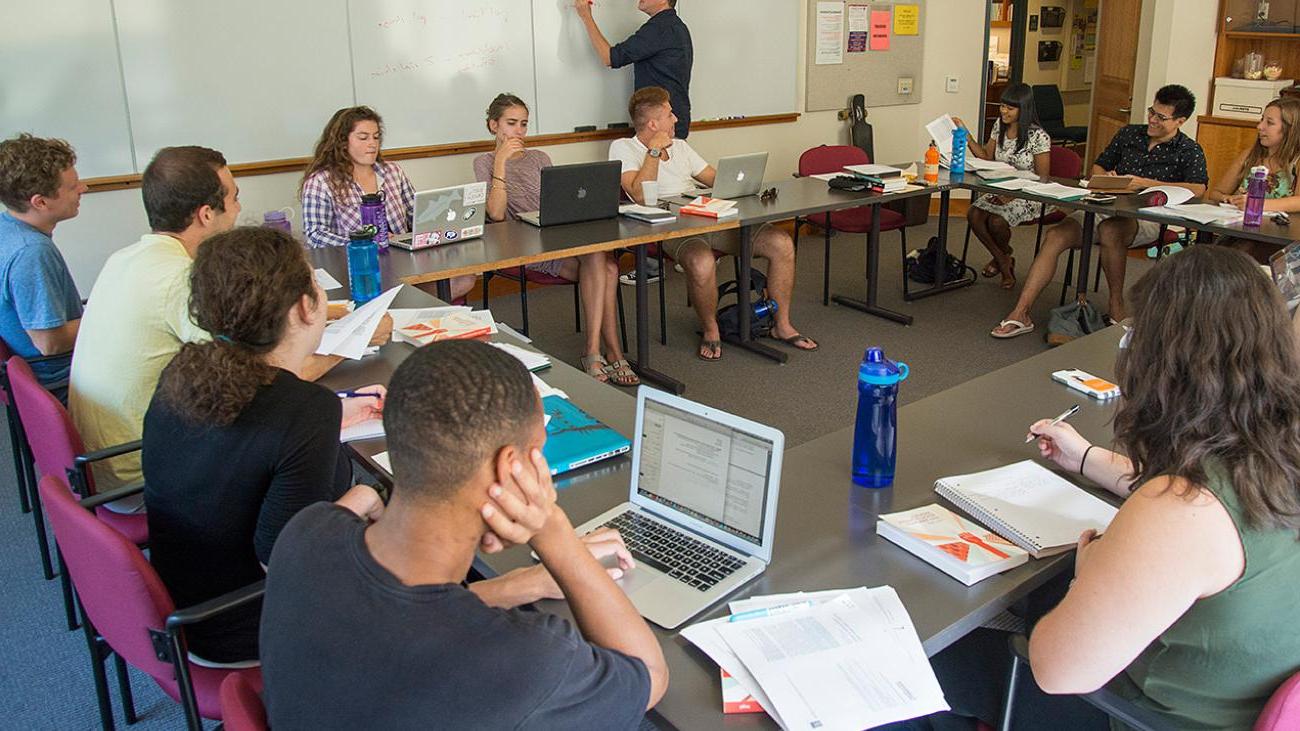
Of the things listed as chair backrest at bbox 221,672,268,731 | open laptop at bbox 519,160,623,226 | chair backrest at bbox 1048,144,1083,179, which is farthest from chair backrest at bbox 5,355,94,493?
chair backrest at bbox 1048,144,1083,179

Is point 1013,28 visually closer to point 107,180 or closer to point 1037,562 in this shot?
point 107,180

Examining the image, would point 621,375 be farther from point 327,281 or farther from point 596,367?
point 327,281

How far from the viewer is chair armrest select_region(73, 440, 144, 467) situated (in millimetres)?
2186

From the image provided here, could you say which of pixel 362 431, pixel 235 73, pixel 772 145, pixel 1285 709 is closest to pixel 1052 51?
pixel 772 145

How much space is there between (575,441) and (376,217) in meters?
2.00

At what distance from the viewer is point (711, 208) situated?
441cm

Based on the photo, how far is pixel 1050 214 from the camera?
564 cm

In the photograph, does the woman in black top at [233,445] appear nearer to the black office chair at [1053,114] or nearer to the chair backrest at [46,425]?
the chair backrest at [46,425]

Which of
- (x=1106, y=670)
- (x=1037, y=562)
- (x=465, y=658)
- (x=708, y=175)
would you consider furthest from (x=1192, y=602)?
(x=708, y=175)

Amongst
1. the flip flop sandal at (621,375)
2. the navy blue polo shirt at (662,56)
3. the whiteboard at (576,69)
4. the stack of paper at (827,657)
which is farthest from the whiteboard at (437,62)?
the stack of paper at (827,657)

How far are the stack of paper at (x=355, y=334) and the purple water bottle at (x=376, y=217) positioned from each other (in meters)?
1.07

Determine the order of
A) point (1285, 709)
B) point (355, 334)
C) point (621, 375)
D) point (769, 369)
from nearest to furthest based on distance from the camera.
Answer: point (1285, 709), point (355, 334), point (621, 375), point (769, 369)

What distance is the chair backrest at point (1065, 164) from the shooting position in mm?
5375

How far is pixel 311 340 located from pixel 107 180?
314cm
